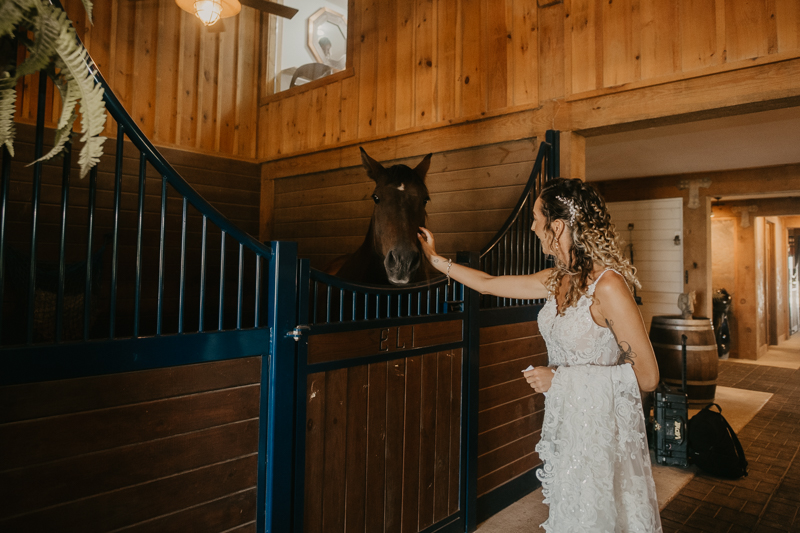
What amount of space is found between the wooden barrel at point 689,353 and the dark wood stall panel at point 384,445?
117 inches

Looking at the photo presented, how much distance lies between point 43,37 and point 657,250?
6.64m

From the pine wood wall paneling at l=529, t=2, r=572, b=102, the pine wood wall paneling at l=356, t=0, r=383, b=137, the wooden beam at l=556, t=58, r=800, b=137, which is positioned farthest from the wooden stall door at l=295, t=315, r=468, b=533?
the pine wood wall paneling at l=356, t=0, r=383, b=137

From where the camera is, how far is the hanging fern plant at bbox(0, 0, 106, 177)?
2.06 feet

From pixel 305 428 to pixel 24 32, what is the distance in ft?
3.82

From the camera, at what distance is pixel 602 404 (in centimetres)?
129

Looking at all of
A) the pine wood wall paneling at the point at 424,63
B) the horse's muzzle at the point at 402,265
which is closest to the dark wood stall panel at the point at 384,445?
the horse's muzzle at the point at 402,265

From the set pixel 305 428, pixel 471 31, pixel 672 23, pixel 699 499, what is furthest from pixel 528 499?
pixel 471 31

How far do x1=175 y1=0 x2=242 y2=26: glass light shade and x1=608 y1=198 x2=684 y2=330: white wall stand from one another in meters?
5.15

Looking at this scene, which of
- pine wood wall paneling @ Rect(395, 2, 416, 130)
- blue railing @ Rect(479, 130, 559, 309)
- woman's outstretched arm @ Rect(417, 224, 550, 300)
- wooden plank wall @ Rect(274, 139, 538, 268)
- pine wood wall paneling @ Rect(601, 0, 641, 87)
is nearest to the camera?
woman's outstretched arm @ Rect(417, 224, 550, 300)

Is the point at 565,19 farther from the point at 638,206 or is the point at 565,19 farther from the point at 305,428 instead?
the point at 638,206

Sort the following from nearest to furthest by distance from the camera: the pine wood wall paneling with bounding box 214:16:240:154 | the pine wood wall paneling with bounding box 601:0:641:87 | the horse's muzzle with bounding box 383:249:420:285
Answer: the horse's muzzle with bounding box 383:249:420:285
the pine wood wall paneling with bounding box 601:0:641:87
the pine wood wall paneling with bounding box 214:16:240:154

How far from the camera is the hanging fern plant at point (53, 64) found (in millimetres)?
629

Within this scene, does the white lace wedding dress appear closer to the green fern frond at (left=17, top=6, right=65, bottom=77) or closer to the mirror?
the green fern frond at (left=17, top=6, right=65, bottom=77)

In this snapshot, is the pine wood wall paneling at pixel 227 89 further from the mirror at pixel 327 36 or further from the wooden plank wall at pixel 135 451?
the wooden plank wall at pixel 135 451
